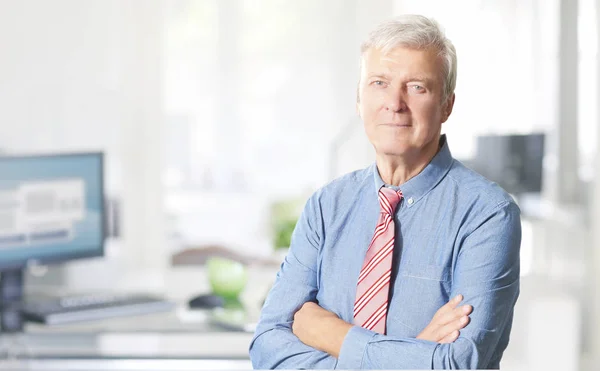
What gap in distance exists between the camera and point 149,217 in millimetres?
4102

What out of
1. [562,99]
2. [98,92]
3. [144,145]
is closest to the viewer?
[98,92]

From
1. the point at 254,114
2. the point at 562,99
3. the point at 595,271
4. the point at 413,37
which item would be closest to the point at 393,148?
the point at 413,37

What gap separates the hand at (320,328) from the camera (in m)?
1.40

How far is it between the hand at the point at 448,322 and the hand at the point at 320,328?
14 cm

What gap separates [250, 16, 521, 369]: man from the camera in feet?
4.38

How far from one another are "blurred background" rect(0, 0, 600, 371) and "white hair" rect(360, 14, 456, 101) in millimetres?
2019

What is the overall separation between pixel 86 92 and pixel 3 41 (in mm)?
389

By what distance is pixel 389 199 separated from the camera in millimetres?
1433

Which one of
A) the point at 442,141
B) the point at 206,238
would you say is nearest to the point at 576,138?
the point at 206,238

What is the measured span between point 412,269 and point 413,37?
1.22 feet

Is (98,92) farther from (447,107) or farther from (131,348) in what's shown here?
(447,107)

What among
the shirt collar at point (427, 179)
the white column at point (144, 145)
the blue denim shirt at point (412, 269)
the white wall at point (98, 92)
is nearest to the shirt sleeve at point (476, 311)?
the blue denim shirt at point (412, 269)

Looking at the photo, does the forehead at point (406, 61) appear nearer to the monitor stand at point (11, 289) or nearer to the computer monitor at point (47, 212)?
the monitor stand at point (11, 289)

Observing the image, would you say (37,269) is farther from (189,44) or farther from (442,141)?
(442,141)
